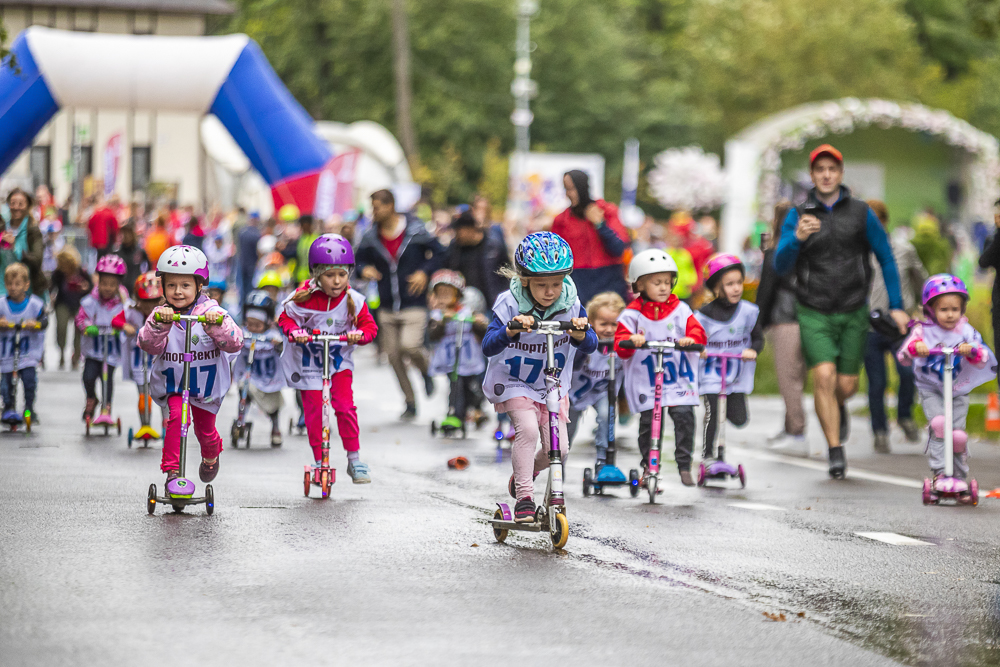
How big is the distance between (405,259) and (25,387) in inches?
146

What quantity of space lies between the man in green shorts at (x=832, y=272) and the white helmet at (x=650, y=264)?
163 centimetres

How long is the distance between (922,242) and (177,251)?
11410 millimetres

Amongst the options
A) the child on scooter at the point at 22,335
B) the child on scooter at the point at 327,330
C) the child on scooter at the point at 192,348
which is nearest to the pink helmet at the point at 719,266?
the child on scooter at the point at 327,330

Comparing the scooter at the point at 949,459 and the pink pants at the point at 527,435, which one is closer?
the pink pants at the point at 527,435

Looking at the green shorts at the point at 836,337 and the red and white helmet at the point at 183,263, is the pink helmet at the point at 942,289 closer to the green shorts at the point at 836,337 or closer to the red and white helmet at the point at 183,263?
the green shorts at the point at 836,337

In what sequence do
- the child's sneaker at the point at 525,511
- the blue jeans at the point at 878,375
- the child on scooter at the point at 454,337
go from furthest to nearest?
the child on scooter at the point at 454,337
the blue jeans at the point at 878,375
the child's sneaker at the point at 525,511

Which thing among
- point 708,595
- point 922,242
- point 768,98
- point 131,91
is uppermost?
point 768,98

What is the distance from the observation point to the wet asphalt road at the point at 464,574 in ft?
20.1

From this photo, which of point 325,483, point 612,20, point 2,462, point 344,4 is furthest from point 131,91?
point 612,20

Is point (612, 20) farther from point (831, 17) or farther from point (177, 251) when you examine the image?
point (177, 251)

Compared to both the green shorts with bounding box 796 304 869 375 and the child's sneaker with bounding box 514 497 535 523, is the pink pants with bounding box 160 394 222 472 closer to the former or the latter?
the child's sneaker with bounding box 514 497 535 523

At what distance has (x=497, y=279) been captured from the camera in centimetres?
1579

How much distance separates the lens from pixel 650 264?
10.6 meters

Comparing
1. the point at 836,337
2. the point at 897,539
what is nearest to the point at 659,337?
the point at 836,337
